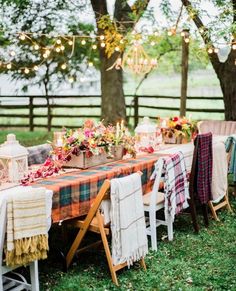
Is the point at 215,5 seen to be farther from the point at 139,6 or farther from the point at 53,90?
the point at 53,90

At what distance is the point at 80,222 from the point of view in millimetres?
4375

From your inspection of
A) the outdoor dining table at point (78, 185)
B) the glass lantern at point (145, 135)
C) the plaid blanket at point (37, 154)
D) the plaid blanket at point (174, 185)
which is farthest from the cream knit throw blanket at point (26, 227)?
the glass lantern at point (145, 135)

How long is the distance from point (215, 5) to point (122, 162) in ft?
12.9

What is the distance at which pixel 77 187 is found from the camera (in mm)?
4344

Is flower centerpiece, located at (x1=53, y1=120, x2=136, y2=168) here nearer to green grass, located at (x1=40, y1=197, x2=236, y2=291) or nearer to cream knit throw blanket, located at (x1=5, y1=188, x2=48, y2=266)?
green grass, located at (x1=40, y1=197, x2=236, y2=291)

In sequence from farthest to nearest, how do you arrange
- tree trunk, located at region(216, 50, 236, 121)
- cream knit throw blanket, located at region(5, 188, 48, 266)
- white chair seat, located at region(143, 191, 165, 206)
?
tree trunk, located at region(216, 50, 236, 121), white chair seat, located at region(143, 191, 165, 206), cream knit throw blanket, located at region(5, 188, 48, 266)

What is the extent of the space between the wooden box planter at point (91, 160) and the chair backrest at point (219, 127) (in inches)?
111

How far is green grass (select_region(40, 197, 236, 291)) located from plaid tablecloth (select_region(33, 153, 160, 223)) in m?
0.53

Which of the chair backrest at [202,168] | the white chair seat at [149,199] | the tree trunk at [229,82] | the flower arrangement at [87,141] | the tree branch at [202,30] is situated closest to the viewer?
the flower arrangement at [87,141]

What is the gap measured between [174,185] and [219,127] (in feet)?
9.57

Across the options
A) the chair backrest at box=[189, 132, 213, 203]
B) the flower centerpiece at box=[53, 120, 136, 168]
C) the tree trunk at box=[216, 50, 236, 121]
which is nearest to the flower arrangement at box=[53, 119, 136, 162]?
the flower centerpiece at box=[53, 120, 136, 168]

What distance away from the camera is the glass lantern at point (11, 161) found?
421 cm

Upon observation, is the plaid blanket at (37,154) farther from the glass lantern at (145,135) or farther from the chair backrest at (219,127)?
the chair backrest at (219,127)

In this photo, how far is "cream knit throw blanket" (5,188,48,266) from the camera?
11.4ft
